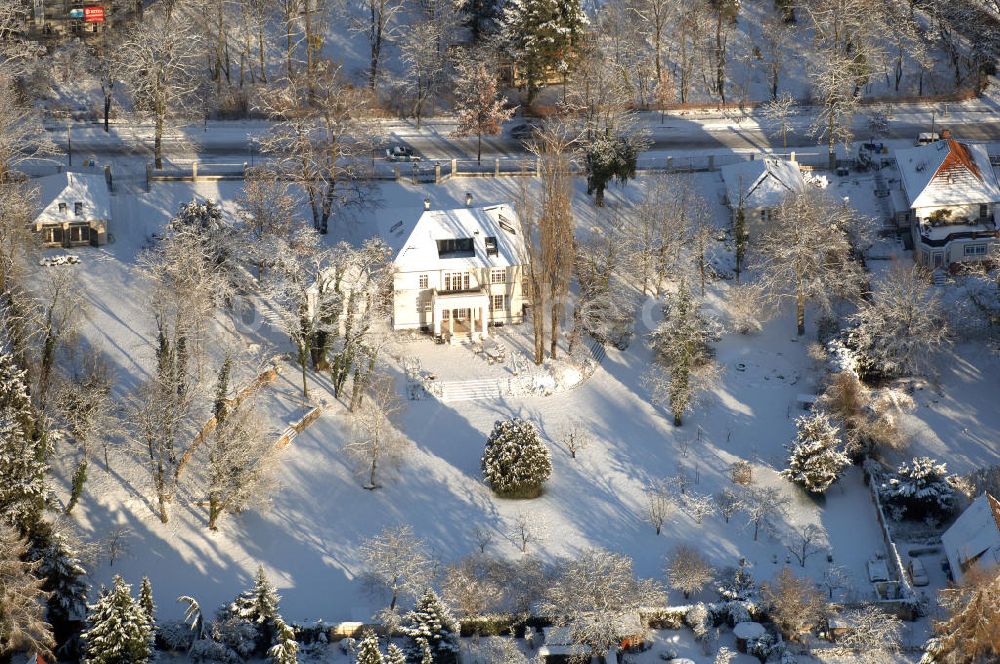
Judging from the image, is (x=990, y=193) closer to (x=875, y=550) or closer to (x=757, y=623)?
(x=875, y=550)

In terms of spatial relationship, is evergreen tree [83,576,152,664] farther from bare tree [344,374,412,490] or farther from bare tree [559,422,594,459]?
bare tree [559,422,594,459]

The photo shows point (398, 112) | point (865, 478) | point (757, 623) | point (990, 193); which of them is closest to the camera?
point (757, 623)

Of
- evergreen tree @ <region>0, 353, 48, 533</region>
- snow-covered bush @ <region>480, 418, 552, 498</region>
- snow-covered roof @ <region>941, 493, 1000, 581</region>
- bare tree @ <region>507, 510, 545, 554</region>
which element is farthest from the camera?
snow-covered bush @ <region>480, 418, 552, 498</region>

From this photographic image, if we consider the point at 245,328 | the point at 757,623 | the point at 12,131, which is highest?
the point at 12,131

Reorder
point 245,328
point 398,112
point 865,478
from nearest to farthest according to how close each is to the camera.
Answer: point 865,478, point 245,328, point 398,112

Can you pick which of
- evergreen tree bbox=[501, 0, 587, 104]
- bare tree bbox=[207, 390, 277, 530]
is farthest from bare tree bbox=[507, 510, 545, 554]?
evergreen tree bbox=[501, 0, 587, 104]

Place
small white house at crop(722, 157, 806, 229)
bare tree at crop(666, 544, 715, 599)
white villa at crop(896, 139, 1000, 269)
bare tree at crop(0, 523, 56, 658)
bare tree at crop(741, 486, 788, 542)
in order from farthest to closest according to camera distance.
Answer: small white house at crop(722, 157, 806, 229), white villa at crop(896, 139, 1000, 269), bare tree at crop(741, 486, 788, 542), bare tree at crop(666, 544, 715, 599), bare tree at crop(0, 523, 56, 658)

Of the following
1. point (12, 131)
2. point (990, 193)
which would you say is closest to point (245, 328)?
point (12, 131)
